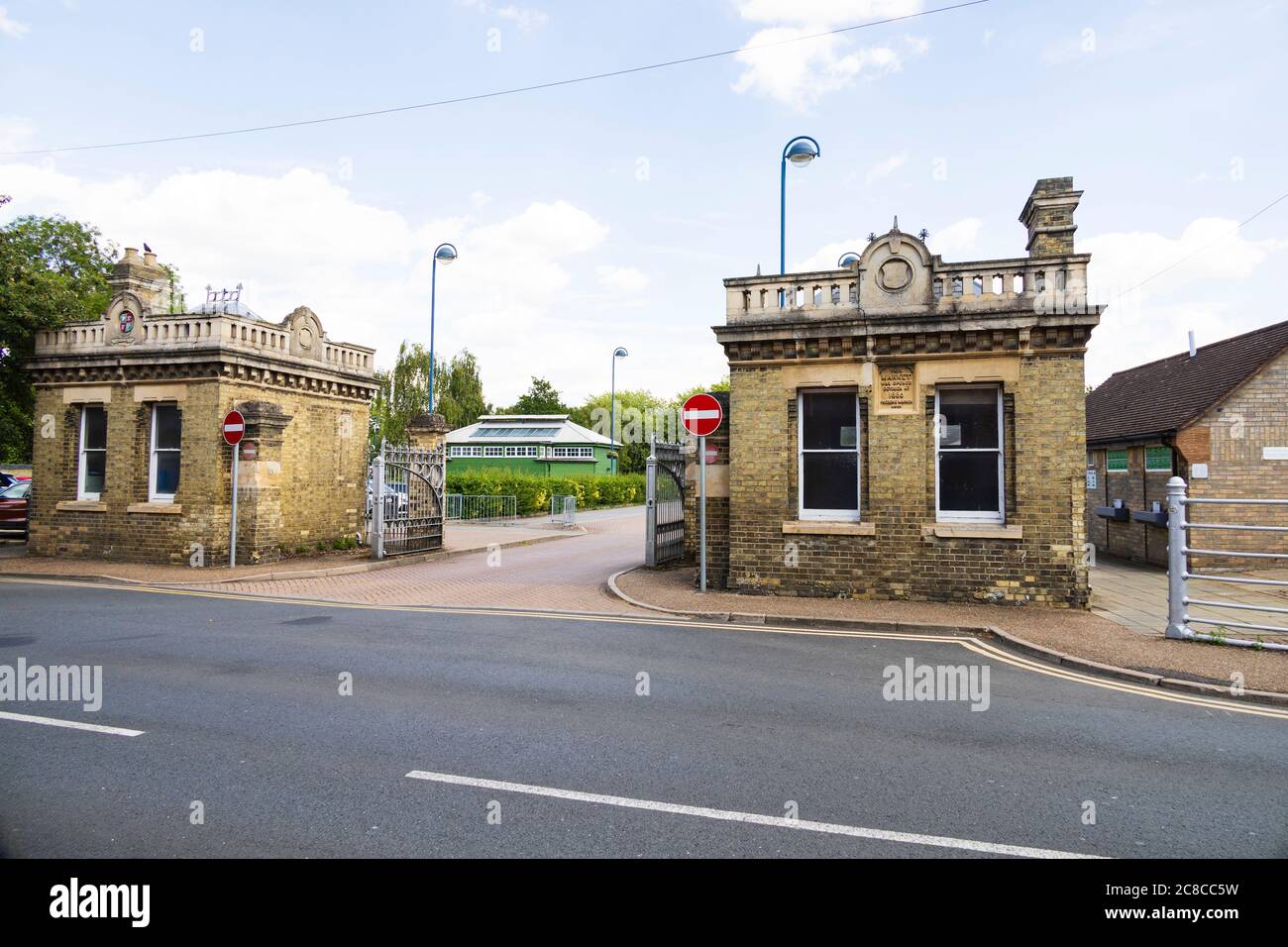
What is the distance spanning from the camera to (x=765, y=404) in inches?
472

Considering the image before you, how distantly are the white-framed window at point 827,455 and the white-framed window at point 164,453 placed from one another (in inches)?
530

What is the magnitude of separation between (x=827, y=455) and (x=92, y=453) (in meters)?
16.5

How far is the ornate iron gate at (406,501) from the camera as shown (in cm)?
1700

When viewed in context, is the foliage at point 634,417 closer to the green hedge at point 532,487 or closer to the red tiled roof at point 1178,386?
the green hedge at point 532,487

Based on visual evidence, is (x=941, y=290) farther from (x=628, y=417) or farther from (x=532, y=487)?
(x=628, y=417)

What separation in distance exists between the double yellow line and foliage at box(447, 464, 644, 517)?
1752 cm

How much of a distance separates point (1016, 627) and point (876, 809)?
6.27 m

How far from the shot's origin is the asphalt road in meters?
3.88

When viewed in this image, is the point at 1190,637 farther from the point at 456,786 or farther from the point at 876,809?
the point at 456,786

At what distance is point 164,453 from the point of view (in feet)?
53.5

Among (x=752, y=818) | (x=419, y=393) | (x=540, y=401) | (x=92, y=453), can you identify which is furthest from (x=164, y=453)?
(x=540, y=401)

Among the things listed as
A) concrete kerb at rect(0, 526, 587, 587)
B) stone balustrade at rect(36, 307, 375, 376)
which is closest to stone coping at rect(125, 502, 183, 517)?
concrete kerb at rect(0, 526, 587, 587)
